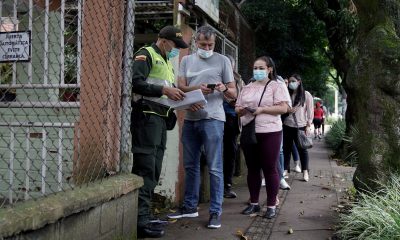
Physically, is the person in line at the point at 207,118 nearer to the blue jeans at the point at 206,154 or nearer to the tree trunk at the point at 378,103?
the blue jeans at the point at 206,154

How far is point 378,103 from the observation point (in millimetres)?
4621

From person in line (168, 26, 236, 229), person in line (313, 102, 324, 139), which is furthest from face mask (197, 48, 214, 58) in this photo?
person in line (313, 102, 324, 139)

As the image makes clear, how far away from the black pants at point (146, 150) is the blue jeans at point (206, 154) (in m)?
0.53

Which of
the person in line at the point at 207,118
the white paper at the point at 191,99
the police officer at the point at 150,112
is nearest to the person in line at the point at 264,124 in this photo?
the person in line at the point at 207,118

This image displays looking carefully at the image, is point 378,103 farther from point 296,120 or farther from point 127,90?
point 296,120

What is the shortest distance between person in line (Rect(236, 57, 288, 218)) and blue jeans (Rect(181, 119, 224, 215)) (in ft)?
1.59

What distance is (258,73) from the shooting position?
504 centimetres

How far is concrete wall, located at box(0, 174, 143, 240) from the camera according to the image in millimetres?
2486

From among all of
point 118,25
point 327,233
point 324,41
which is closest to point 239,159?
point 327,233

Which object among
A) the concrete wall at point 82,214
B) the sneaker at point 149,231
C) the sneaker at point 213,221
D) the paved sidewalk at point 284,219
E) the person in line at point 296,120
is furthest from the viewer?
the person in line at point 296,120

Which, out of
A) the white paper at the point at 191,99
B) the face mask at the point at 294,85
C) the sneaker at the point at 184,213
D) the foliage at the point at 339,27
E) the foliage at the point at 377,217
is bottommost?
the sneaker at the point at 184,213

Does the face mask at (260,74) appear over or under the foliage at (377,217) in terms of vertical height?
over

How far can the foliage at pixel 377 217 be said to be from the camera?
3711 mm

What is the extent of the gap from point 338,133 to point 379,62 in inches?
410
